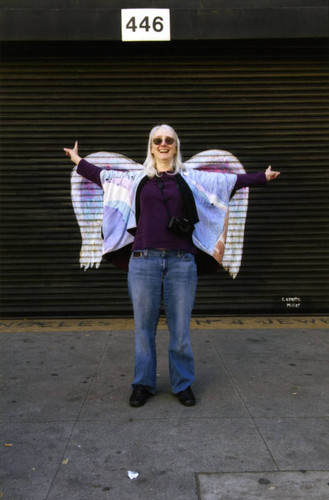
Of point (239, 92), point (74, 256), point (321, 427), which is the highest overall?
point (239, 92)

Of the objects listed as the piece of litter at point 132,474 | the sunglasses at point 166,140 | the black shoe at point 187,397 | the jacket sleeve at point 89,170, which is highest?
the sunglasses at point 166,140

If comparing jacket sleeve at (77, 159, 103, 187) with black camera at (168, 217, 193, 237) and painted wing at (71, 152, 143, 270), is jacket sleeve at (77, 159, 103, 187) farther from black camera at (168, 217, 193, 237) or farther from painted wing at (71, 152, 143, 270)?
painted wing at (71, 152, 143, 270)

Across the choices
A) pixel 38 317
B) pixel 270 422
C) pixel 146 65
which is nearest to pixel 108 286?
pixel 38 317

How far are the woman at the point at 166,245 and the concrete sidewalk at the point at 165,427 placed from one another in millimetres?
294

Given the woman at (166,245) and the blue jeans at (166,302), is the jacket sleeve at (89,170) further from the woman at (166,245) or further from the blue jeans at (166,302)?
the blue jeans at (166,302)

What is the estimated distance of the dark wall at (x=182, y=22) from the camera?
6.08 m

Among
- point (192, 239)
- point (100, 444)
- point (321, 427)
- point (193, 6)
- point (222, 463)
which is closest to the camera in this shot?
point (222, 463)

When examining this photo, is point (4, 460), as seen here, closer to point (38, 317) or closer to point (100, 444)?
point (100, 444)

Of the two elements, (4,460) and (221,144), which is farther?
(221,144)

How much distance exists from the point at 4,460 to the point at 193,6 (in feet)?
19.0

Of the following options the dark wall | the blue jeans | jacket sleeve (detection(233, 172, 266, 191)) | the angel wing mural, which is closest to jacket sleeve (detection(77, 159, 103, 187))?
the blue jeans

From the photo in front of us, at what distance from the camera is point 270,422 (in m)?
3.26

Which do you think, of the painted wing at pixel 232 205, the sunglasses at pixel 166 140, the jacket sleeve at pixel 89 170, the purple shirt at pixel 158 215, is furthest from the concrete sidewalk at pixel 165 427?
the sunglasses at pixel 166 140

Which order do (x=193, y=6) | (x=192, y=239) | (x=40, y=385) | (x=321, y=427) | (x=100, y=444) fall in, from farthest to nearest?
(x=193, y=6) < (x=40, y=385) < (x=192, y=239) < (x=321, y=427) < (x=100, y=444)
